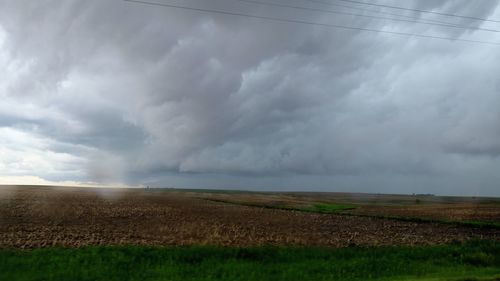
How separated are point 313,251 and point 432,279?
8589mm

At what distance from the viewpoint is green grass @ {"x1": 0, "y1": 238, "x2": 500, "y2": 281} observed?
17719 mm

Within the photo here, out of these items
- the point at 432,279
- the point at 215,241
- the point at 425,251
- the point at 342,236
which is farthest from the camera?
the point at 342,236

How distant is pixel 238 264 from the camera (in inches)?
795

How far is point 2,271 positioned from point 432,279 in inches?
726

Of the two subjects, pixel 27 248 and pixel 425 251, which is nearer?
pixel 27 248

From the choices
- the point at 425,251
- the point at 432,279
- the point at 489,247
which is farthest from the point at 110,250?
the point at 489,247

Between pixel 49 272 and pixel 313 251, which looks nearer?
pixel 49 272

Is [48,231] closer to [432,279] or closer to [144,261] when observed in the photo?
[144,261]

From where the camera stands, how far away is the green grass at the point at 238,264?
1772cm

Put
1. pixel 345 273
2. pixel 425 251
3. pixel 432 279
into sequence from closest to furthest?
pixel 432 279
pixel 345 273
pixel 425 251

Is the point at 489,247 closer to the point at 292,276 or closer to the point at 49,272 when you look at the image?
the point at 292,276

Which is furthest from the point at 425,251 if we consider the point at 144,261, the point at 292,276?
the point at 144,261

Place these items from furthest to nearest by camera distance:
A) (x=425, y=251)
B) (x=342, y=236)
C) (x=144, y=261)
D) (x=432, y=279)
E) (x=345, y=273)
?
1. (x=342, y=236)
2. (x=425, y=251)
3. (x=144, y=261)
4. (x=345, y=273)
5. (x=432, y=279)

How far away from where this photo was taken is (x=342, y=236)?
36312 mm
